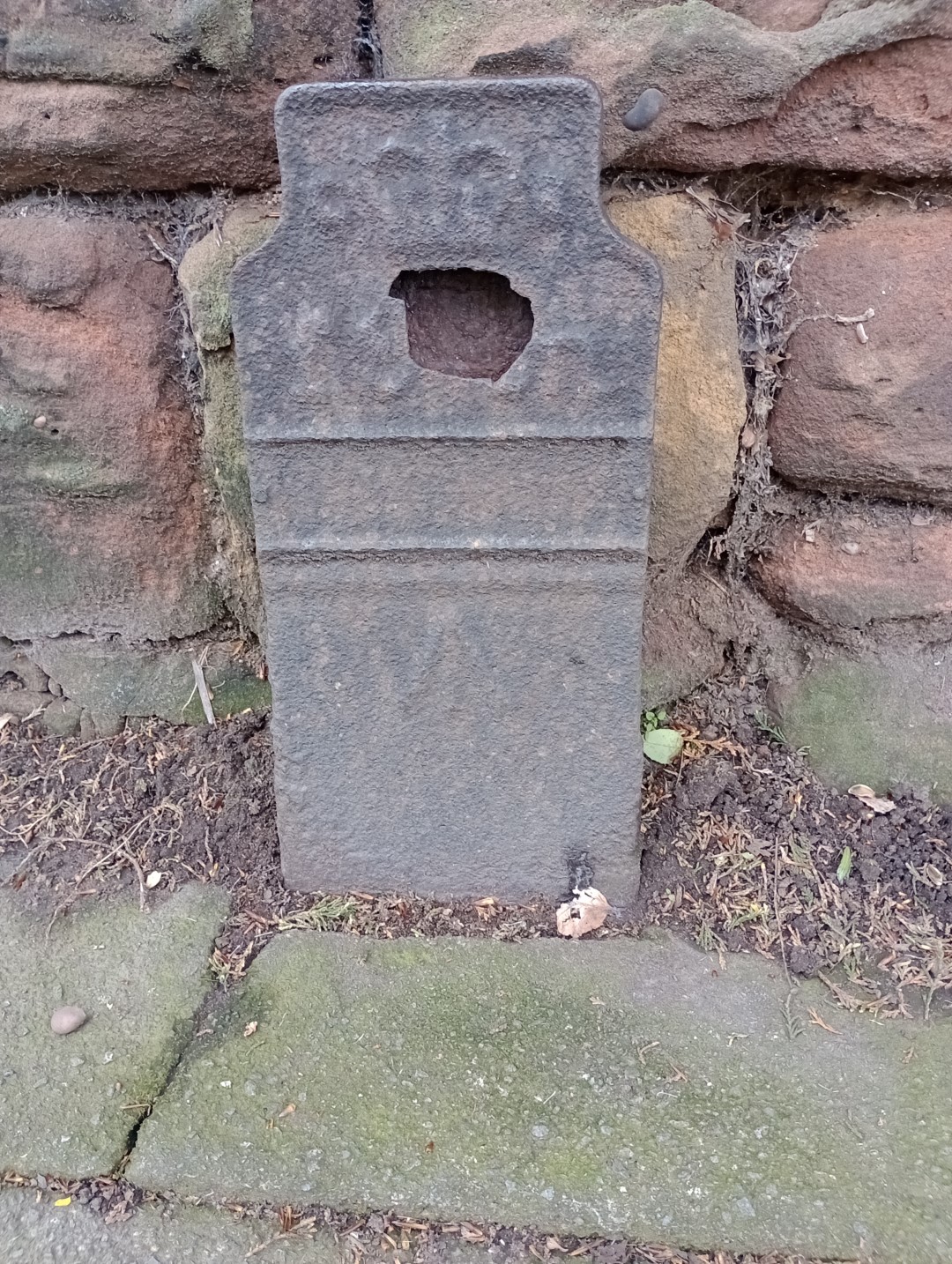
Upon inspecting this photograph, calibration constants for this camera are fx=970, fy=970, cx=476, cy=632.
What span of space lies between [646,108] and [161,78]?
2.07 ft

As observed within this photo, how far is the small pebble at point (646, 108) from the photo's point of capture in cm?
119

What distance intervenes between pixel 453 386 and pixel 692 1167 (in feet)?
3.05

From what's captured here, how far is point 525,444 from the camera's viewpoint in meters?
1.19

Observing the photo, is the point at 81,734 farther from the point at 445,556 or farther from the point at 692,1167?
the point at 692,1167

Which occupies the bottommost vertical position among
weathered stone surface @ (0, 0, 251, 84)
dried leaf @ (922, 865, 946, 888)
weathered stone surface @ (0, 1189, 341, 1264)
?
weathered stone surface @ (0, 1189, 341, 1264)

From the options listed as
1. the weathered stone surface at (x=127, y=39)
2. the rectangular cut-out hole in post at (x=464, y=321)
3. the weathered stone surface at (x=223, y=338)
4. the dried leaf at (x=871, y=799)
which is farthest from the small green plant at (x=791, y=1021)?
the weathered stone surface at (x=127, y=39)

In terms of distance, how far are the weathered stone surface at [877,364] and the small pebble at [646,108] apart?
308 millimetres

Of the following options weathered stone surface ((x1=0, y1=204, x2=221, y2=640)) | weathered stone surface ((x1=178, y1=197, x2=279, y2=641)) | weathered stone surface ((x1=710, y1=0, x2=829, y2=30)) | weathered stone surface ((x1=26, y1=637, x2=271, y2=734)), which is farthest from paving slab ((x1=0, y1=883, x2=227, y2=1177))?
weathered stone surface ((x1=710, y1=0, x2=829, y2=30))

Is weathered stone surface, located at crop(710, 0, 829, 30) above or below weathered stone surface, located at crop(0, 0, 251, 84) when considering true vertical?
above

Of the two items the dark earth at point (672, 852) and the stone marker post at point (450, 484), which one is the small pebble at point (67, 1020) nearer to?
the dark earth at point (672, 852)

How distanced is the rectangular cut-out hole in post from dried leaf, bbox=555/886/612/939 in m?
0.75

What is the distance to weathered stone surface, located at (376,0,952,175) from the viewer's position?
120cm

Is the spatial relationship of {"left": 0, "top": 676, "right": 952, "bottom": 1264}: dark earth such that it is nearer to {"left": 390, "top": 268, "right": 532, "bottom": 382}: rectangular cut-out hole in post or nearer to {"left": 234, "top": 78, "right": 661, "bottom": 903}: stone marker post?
{"left": 234, "top": 78, "right": 661, "bottom": 903}: stone marker post

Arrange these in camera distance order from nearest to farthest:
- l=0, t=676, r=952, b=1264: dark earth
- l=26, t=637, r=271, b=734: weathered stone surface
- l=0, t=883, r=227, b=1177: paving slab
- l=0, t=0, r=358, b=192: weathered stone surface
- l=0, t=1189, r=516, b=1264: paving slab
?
l=0, t=1189, r=516, b=1264: paving slab, l=0, t=883, r=227, b=1177: paving slab, l=0, t=0, r=358, b=192: weathered stone surface, l=0, t=676, r=952, b=1264: dark earth, l=26, t=637, r=271, b=734: weathered stone surface
